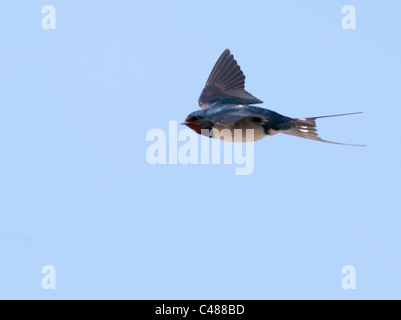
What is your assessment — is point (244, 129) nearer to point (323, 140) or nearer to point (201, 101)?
point (323, 140)

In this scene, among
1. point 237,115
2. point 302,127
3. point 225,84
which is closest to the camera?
point 237,115

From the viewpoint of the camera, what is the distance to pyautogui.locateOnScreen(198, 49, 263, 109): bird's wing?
172 inches

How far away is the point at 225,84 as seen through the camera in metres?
4.54

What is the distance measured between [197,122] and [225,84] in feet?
3.05

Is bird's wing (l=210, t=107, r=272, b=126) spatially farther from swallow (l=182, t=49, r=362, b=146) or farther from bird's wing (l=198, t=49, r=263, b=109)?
bird's wing (l=198, t=49, r=263, b=109)

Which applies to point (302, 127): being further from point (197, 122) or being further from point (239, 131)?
point (197, 122)

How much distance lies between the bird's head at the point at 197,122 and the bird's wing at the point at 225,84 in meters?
0.64

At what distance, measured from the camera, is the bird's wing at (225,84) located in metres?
4.38

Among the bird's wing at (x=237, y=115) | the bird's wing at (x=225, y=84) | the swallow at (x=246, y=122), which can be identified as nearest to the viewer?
the bird's wing at (x=237, y=115)

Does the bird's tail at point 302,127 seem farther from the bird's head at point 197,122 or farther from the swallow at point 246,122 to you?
the bird's head at point 197,122

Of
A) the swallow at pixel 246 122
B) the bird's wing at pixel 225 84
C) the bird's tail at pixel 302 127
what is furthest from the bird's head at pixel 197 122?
the bird's wing at pixel 225 84

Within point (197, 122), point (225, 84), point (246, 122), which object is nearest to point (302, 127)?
point (246, 122)

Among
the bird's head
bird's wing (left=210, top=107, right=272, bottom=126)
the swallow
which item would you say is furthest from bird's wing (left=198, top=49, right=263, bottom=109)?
the bird's head
